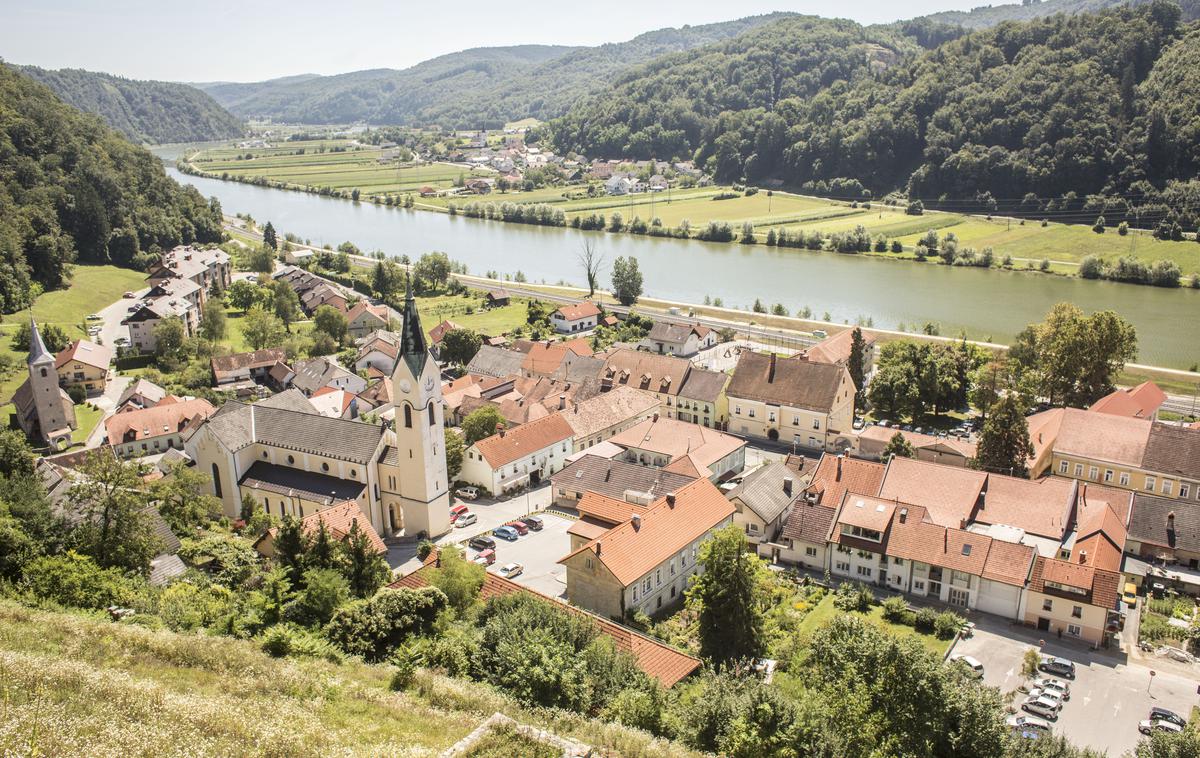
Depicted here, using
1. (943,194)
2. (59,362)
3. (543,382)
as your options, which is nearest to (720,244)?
(943,194)

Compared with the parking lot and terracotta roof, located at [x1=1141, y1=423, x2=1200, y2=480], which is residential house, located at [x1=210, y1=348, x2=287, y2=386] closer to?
the parking lot

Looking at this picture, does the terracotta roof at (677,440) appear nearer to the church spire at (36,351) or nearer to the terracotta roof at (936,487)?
the terracotta roof at (936,487)

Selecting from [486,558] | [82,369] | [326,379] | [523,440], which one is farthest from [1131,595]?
[82,369]

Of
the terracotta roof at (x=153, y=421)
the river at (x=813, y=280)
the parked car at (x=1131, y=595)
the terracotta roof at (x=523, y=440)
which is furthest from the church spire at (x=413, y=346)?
the river at (x=813, y=280)

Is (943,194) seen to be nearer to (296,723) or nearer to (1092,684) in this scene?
(1092,684)

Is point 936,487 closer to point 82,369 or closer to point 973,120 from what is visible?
point 82,369
